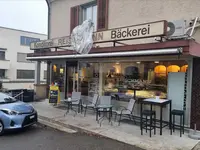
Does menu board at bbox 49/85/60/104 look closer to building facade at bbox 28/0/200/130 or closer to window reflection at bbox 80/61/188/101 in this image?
building facade at bbox 28/0/200/130

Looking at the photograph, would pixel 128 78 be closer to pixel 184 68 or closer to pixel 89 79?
pixel 89 79

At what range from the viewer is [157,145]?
6.05 meters

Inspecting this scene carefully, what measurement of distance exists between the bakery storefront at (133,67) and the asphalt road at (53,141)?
2.64 meters

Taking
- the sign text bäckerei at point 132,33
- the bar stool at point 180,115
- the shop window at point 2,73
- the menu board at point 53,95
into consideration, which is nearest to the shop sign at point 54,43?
the sign text bäckerei at point 132,33

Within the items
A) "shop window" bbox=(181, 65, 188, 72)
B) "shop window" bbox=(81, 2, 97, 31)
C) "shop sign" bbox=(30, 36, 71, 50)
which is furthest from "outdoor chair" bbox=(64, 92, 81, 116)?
"shop window" bbox=(181, 65, 188, 72)

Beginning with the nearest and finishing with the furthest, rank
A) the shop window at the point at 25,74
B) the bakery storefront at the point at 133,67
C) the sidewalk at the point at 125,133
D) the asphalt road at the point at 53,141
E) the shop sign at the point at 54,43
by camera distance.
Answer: the asphalt road at the point at 53,141 → the sidewalk at the point at 125,133 → the bakery storefront at the point at 133,67 → the shop sign at the point at 54,43 → the shop window at the point at 25,74

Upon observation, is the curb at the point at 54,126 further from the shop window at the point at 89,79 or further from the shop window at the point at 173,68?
the shop window at the point at 173,68

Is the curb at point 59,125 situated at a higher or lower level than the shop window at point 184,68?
lower

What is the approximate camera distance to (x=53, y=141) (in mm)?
6367

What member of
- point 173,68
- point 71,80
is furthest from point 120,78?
point 71,80

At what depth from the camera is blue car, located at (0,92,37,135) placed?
22.4ft

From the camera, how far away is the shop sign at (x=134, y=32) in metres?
6.52

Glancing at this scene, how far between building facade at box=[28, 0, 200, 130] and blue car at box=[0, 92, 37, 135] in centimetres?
308

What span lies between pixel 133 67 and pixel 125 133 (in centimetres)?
291
